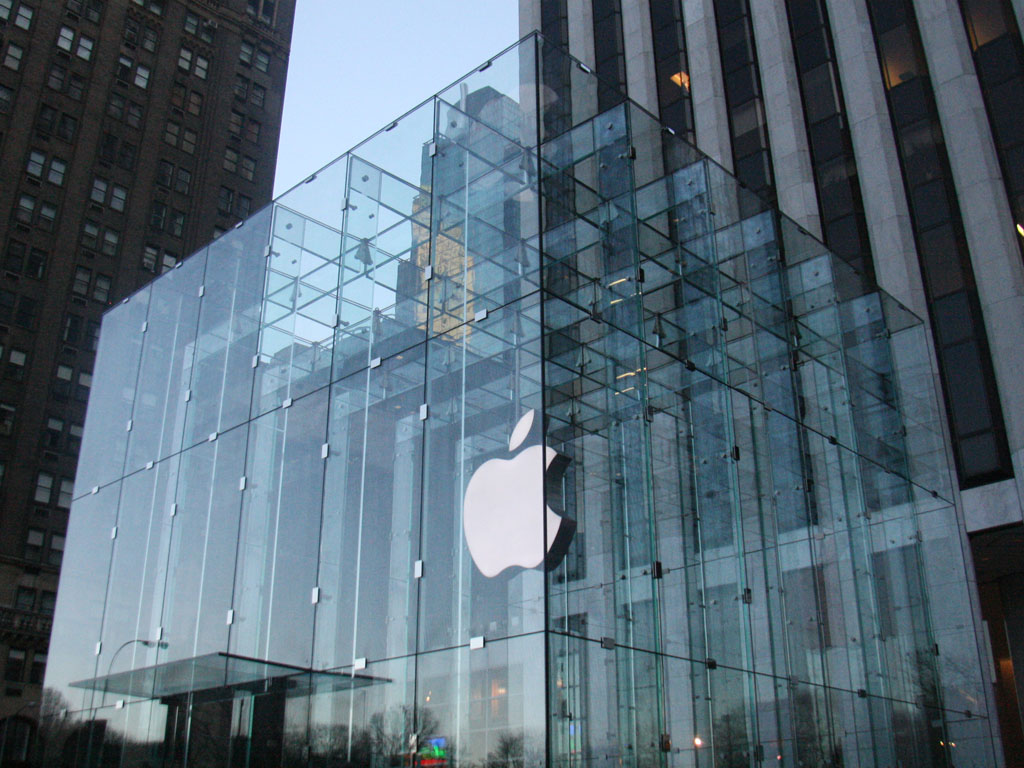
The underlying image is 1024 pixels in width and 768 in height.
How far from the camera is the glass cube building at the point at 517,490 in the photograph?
47.5 feet

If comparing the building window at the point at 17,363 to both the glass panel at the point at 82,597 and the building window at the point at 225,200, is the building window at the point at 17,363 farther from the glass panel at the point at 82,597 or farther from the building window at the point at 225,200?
the glass panel at the point at 82,597

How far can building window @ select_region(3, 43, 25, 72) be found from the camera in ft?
218

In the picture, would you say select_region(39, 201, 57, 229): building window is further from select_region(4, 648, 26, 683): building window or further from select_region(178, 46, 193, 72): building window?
select_region(4, 648, 26, 683): building window

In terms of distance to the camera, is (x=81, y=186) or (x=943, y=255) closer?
(x=943, y=255)

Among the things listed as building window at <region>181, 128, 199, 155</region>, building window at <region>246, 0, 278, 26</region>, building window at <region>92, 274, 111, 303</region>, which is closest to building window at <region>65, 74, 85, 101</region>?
building window at <region>181, 128, 199, 155</region>

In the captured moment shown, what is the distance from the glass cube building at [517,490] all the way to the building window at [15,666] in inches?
1417

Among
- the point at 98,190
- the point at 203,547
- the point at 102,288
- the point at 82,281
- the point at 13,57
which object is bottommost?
the point at 203,547

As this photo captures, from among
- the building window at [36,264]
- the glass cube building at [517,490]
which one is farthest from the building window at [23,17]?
the glass cube building at [517,490]

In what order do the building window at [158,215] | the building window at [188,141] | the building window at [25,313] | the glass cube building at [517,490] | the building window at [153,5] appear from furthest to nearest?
the building window at [153,5], the building window at [188,141], the building window at [158,215], the building window at [25,313], the glass cube building at [517,490]

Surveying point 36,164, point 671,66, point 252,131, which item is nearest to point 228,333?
point 671,66

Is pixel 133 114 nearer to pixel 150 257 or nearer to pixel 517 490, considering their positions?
pixel 150 257

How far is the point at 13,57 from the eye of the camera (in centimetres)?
6706

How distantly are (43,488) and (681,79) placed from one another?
142ft

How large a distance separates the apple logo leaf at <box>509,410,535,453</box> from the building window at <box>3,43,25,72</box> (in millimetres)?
64833
